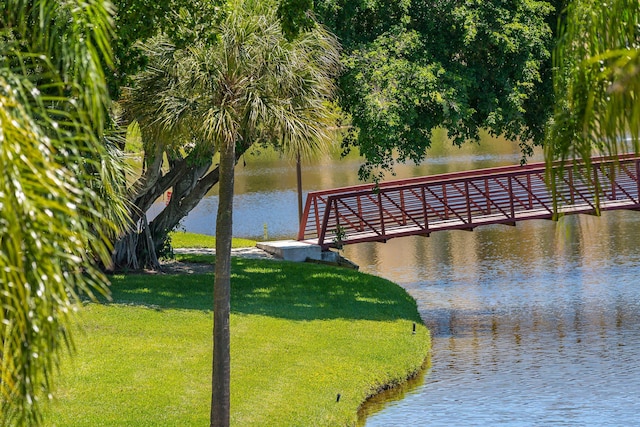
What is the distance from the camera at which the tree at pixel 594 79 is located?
6195mm

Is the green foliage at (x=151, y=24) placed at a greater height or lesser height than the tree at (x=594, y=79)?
greater

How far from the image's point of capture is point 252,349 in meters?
19.9

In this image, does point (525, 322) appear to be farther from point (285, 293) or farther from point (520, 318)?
point (285, 293)

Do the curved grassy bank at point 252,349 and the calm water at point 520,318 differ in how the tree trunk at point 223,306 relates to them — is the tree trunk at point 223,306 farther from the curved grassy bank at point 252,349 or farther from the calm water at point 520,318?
the calm water at point 520,318

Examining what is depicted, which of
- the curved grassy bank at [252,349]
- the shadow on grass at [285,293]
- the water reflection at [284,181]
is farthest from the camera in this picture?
the water reflection at [284,181]

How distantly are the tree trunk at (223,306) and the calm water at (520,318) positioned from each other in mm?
4475

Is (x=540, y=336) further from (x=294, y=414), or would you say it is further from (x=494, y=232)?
(x=494, y=232)

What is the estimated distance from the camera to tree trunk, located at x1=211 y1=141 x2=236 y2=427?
13703 mm

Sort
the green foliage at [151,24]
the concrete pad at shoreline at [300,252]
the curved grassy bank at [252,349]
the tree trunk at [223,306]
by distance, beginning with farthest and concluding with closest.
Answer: the concrete pad at shoreline at [300,252]
the curved grassy bank at [252,349]
the tree trunk at [223,306]
the green foliage at [151,24]

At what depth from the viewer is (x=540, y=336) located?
22750mm

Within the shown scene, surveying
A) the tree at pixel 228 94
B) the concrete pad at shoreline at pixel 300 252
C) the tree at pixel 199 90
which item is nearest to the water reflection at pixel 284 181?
the concrete pad at shoreline at pixel 300 252

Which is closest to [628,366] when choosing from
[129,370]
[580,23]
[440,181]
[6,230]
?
[129,370]

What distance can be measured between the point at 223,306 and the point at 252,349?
6305mm

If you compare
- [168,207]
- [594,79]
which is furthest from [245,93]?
[168,207]
